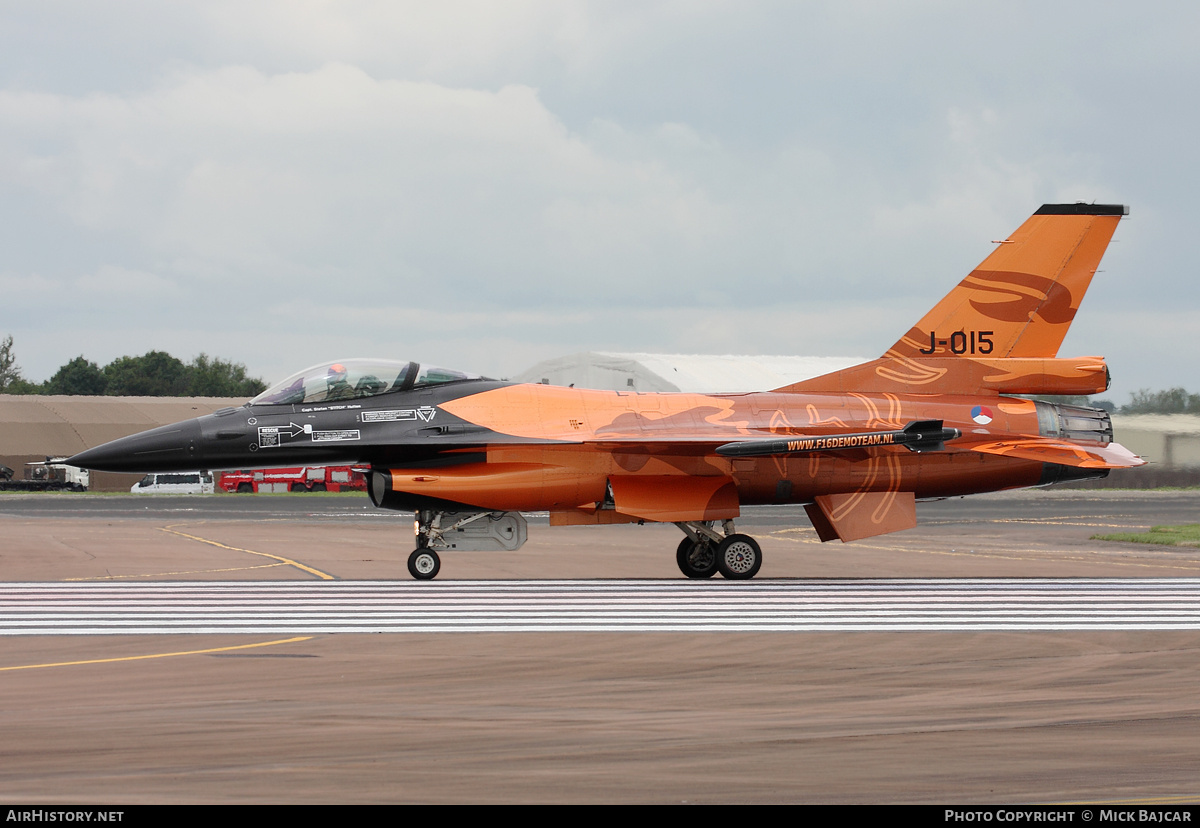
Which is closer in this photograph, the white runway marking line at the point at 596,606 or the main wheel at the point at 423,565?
the white runway marking line at the point at 596,606

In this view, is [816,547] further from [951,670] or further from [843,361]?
[843,361]

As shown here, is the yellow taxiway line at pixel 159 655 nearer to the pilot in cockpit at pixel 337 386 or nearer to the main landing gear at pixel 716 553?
the pilot in cockpit at pixel 337 386

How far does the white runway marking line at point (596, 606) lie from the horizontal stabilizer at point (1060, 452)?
6.45ft

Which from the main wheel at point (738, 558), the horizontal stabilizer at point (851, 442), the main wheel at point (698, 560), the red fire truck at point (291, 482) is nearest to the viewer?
the horizontal stabilizer at point (851, 442)

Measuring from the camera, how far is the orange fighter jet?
60.5 ft

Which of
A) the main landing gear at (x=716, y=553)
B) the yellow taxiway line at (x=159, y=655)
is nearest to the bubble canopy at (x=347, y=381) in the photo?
the main landing gear at (x=716, y=553)

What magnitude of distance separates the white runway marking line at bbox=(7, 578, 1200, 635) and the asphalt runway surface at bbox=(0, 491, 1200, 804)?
0.14 m

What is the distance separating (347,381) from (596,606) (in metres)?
6.58

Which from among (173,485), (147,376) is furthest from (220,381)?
(173,485)

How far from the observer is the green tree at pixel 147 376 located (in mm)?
115812

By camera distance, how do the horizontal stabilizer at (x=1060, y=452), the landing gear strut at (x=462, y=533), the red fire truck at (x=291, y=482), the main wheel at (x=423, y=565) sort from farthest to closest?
the red fire truck at (x=291, y=482) → the horizontal stabilizer at (x=1060, y=452) → the landing gear strut at (x=462, y=533) → the main wheel at (x=423, y=565)

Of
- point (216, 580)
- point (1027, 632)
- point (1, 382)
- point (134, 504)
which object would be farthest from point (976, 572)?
point (1, 382)

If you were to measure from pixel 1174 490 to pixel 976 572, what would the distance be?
46.0 m

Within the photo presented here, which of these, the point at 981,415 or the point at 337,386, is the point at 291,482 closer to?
the point at 337,386
